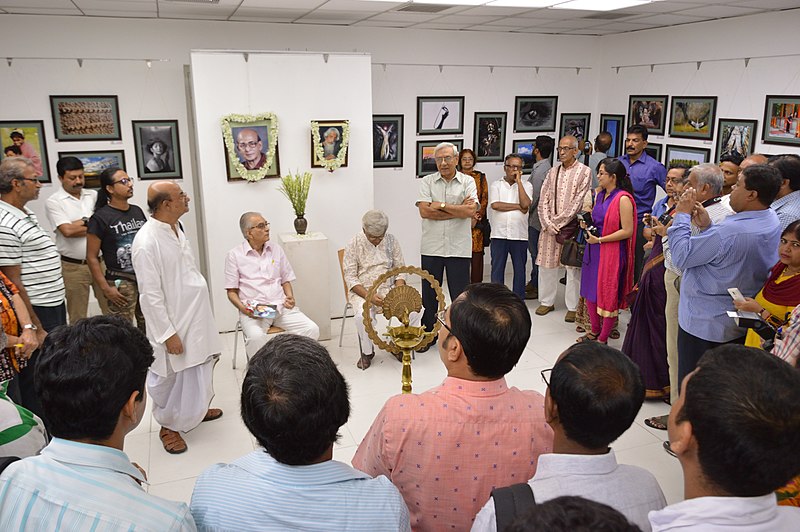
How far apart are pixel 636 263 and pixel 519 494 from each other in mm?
5402

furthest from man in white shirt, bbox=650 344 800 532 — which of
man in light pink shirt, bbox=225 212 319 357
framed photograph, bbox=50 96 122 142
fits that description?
framed photograph, bbox=50 96 122 142

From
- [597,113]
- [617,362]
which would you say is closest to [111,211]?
[617,362]

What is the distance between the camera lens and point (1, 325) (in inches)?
113

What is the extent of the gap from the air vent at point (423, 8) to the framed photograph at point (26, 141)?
3974mm

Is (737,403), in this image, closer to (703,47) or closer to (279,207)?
(279,207)

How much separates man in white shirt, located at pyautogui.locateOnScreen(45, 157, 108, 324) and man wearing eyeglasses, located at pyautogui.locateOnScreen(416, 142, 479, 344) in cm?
298

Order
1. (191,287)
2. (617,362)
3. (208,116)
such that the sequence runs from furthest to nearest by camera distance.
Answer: (208,116), (191,287), (617,362)

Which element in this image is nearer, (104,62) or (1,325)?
(1,325)

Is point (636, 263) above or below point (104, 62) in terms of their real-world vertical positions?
below

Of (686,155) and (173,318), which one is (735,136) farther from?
(173,318)

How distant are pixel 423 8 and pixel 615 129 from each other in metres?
3.69

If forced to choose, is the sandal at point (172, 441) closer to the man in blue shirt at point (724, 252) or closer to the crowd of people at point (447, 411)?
the crowd of people at point (447, 411)

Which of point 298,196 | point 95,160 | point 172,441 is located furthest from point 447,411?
point 95,160

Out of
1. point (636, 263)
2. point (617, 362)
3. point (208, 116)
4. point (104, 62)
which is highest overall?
point (104, 62)
